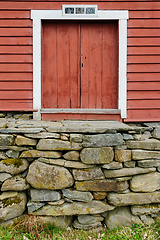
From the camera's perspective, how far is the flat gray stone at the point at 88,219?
2.67 m

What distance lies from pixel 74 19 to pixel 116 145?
8.38 feet

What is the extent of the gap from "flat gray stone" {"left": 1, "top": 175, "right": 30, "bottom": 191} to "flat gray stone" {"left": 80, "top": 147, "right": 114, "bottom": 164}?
0.90 m

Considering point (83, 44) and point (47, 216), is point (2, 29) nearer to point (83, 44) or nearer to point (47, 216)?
point (83, 44)

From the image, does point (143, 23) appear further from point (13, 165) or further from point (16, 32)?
point (13, 165)

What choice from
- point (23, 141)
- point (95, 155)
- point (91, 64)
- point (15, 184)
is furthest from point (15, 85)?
point (95, 155)

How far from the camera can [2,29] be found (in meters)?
3.53

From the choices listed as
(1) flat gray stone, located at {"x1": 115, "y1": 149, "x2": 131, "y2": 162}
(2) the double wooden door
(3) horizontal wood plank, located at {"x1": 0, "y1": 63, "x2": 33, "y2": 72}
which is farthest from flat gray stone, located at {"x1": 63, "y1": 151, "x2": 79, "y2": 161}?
(3) horizontal wood plank, located at {"x1": 0, "y1": 63, "x2": 33, "y2": 72}

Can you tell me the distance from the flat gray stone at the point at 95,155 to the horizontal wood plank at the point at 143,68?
1.83 metres

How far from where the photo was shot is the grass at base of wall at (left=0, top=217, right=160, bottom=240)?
7.96ft

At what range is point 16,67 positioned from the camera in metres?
3.56

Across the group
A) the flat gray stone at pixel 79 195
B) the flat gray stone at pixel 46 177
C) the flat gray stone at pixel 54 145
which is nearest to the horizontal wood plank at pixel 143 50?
the flat gray stone at pixel 54 145

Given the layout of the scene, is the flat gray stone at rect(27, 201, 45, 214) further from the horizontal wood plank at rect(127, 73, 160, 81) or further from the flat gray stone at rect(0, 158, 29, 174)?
the horizontal wood plank at rect(127, 73, 160, 81)

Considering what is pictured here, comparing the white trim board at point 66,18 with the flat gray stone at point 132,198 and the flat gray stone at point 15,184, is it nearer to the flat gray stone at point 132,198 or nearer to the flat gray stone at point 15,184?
the flat gray stone at point 15,184

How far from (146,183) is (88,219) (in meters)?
1.01
